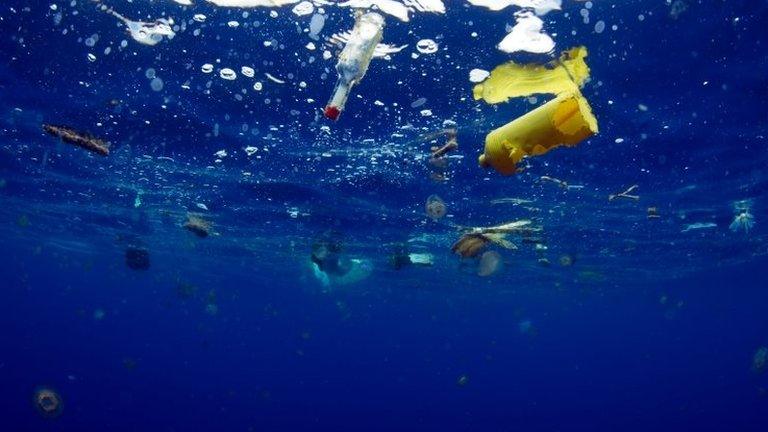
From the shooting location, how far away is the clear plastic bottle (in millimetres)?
3506

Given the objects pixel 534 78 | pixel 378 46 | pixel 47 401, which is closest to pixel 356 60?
pixel 378 46

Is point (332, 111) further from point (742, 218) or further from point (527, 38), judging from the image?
point (742, 218)

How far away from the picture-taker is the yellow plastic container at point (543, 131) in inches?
133

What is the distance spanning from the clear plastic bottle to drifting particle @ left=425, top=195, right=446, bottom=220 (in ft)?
33.1

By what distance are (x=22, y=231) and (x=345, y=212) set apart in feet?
112

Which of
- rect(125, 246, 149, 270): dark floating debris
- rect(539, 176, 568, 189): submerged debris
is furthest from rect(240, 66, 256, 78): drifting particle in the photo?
rect(125, 246, 149, 270): dark floating debris

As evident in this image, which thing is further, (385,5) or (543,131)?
(385,5)

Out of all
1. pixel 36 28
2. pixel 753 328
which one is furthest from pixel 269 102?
pixel 753 328

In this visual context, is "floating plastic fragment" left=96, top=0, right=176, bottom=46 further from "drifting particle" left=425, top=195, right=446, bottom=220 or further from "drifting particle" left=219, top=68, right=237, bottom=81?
"drifting particle" left=425, top=195, right=446, bottom=220

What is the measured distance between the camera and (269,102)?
10773mm

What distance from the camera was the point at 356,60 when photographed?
181 inches

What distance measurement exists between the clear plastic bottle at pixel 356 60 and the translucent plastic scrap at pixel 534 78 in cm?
267

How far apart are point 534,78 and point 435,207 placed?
10849mm

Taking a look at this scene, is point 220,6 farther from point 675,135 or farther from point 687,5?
point 675,135
